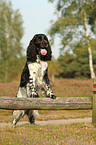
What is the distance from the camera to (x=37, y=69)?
4312 mm

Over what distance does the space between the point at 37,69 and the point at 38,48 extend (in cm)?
44

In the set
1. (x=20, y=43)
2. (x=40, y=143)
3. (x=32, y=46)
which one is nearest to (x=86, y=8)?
Answer: (x=20, y=43)

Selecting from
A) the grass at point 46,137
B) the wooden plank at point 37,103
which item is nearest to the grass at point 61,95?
the wooden plank at point 37,103

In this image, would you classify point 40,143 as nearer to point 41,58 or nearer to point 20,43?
point 41,58

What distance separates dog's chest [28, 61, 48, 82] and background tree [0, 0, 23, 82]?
25590 mm

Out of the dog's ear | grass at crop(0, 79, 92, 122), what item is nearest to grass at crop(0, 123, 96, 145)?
grass at crop(0, 79, 92, 122)

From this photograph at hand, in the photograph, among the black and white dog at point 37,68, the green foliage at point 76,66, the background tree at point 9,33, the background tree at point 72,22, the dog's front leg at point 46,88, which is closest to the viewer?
the black and white dog at point 37,68

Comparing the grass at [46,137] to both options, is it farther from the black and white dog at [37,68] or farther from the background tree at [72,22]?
the background tree at [72,22]

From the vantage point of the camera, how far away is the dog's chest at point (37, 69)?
14.1 feet

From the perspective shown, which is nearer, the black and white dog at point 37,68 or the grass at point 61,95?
the black and white dog at point 37,68

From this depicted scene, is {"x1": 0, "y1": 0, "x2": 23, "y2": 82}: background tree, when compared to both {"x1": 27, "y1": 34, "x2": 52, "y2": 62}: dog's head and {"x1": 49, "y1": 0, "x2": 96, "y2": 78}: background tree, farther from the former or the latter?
{"x1": 27, "y1": 34, "x2": 52, "y2": 62}: dog's head

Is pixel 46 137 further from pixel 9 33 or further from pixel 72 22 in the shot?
pixel 9 33

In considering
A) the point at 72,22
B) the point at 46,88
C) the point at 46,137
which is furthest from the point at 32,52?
the point at 72,22

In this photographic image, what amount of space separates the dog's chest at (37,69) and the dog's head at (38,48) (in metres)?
0.10
